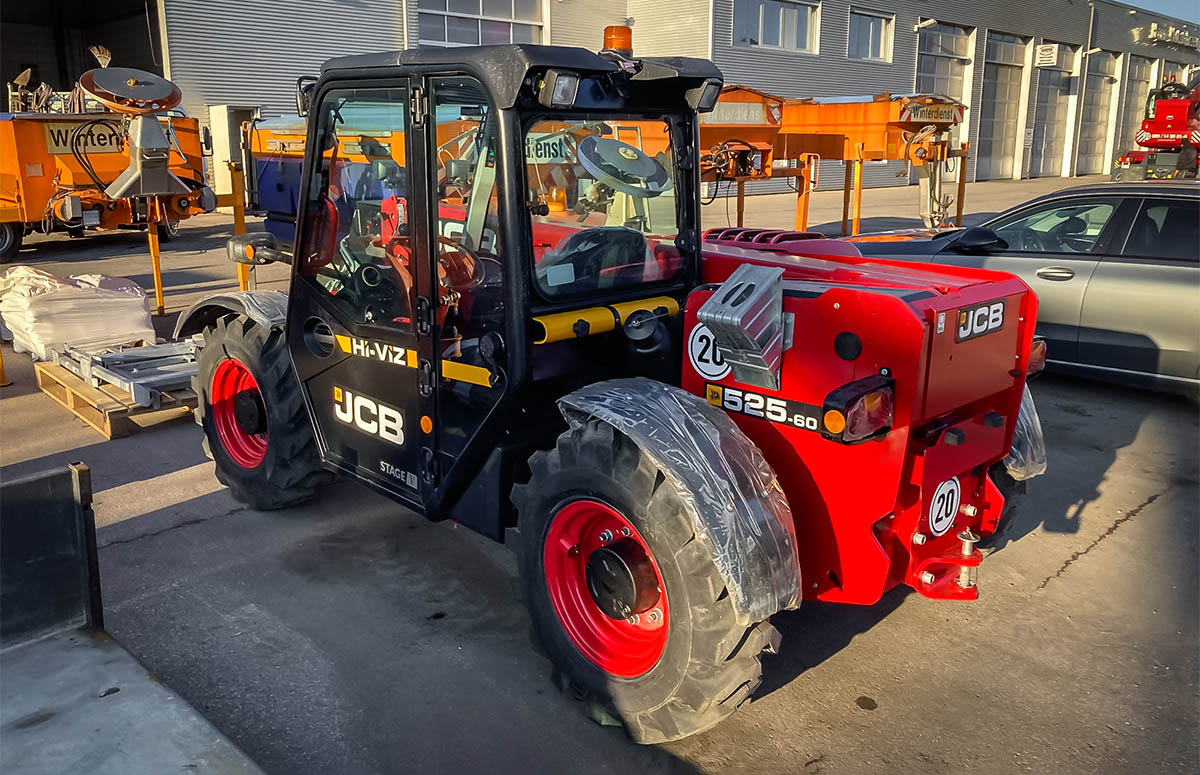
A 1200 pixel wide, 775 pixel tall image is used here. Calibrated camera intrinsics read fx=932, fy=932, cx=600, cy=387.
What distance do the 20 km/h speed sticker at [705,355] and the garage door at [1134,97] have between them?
45.9m

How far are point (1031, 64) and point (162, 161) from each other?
35.5 m

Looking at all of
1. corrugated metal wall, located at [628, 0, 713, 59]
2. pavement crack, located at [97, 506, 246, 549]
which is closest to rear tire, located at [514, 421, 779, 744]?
pavement crack, located at [97, 506, 246, 549]

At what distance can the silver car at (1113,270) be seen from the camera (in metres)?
6.44

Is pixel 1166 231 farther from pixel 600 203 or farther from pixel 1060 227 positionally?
pixel 600 203

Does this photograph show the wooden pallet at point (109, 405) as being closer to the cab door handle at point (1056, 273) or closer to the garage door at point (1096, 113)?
the cab door handle at point (1056, 273)

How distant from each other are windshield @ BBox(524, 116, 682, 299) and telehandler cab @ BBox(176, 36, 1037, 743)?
0.03ft

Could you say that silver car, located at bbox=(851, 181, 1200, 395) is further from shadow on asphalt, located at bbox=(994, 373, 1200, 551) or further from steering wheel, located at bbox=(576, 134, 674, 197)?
steering wheel, located at bbox=(576, 134, 674, 197)

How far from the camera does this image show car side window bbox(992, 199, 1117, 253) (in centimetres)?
696

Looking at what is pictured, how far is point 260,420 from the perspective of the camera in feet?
15.1

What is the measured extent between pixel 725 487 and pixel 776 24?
27.3 metres

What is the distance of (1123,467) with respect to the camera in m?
5.75

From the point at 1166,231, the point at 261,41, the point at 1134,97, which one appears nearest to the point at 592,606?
the point at 1166,231

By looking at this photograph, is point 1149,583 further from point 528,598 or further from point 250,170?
point 250,170

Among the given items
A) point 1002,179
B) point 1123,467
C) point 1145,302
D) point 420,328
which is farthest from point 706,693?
point 1002,179
